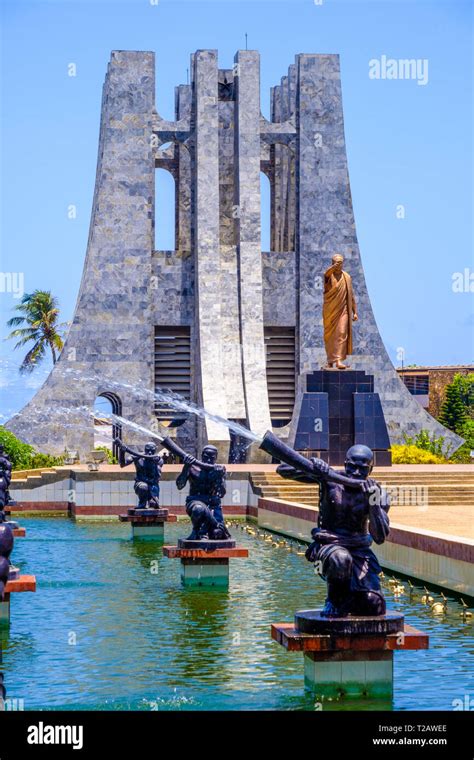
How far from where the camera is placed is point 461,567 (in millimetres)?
14953

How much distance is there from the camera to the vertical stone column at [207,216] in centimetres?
4028

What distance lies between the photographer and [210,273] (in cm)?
4100

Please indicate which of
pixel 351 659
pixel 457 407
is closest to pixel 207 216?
pixel 457 407

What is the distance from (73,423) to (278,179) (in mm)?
12206

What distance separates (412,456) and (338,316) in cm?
680

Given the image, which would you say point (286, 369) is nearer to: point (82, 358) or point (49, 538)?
point (82, 358)

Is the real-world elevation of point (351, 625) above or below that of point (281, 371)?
below

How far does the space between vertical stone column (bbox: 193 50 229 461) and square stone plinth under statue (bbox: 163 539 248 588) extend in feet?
77.2

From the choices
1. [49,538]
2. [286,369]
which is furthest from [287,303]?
[49,538]

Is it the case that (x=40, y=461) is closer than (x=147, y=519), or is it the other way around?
(x=147, y=519)

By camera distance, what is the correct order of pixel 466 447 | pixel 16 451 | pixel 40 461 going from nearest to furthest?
1. pixel 16 451
2. pixel 40 461
3. pixel 466 447

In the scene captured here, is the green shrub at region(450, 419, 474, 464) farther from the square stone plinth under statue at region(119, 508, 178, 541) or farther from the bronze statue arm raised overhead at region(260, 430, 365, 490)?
the bronze statue arm raised overhead at region(260, 430, 365, 490)

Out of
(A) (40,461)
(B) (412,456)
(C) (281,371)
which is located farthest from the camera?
(C) (281,371)

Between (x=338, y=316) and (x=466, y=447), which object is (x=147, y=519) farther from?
(x=466, y=447)
